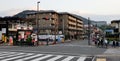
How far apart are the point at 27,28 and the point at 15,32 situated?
7724mm

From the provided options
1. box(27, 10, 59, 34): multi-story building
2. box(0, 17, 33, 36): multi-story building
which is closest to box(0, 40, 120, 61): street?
box(0, 17, 33, 36): multi-story building

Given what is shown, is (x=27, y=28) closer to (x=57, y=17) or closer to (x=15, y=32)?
(x=15, y=32)

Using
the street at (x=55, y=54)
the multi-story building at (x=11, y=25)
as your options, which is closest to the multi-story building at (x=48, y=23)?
the multi-story building at (x=11, y=25)

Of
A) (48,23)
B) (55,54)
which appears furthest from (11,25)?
(55,54)

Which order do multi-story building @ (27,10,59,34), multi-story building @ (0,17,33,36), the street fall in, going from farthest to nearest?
1. multi-story building @ (27,10,59,34)
2. multi-story building @ (0,17,33,36)
3. the street

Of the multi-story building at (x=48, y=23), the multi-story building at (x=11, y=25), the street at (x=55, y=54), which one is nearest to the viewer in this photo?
the street at (x=55, y=54)

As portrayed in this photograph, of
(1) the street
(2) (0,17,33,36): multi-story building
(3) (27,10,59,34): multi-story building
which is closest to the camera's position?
(1) the street

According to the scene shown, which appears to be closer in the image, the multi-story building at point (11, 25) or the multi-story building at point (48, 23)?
the multi-story building at point (11, 25)

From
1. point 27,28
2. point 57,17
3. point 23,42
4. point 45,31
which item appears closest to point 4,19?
point 27,28

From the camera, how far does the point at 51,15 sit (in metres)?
118

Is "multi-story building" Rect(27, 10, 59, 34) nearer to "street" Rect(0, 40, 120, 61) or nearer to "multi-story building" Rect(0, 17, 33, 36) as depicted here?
"multi-story building" Rect(0, 17, 33, 36)

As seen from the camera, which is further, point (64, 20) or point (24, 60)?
point (64, 20)

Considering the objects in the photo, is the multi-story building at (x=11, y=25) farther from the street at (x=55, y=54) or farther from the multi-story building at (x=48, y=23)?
the street at (x=55, y=54)

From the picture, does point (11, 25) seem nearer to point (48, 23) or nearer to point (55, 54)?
point (48, 23)
